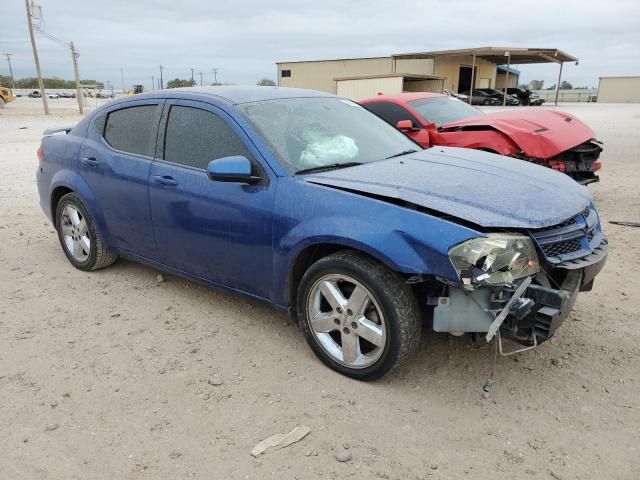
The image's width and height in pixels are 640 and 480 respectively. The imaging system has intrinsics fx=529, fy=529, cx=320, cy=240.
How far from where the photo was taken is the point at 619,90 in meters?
52.8

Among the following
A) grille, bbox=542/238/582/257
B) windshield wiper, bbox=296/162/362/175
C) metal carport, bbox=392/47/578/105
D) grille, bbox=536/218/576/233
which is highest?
metal carport, bbox=392/47/578/105

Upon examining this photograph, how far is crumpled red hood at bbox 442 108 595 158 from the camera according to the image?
21.1ft

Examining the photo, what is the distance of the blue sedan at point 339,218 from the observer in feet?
8.91

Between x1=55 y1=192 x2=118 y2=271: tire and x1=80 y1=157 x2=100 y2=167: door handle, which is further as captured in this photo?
x1=55 y1=192 x2=118 y2=271: tire

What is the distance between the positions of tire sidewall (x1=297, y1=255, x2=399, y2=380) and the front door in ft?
1.04

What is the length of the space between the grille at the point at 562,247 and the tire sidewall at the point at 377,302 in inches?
35.0

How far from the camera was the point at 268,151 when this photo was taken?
3.39m

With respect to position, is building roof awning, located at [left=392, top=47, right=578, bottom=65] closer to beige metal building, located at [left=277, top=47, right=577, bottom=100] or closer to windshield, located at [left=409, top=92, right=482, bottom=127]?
beige metal building, located at [left=277, top=47, right=577, bottom=100]

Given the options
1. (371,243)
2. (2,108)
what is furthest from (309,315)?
(2,108)

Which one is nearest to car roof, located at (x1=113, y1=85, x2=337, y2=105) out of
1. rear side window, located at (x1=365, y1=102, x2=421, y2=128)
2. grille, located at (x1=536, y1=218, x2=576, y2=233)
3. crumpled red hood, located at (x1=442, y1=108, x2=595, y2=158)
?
grille, located at (x1=536, y1=218, x2=576, y2=233)

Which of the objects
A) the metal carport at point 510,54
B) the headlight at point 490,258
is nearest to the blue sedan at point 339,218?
the headlight at point 490,258

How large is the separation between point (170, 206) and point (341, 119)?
4.69ft

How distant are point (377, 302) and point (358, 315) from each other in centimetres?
19

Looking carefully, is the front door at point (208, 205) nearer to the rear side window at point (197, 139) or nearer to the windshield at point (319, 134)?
the rear side window at point (197, 139)
